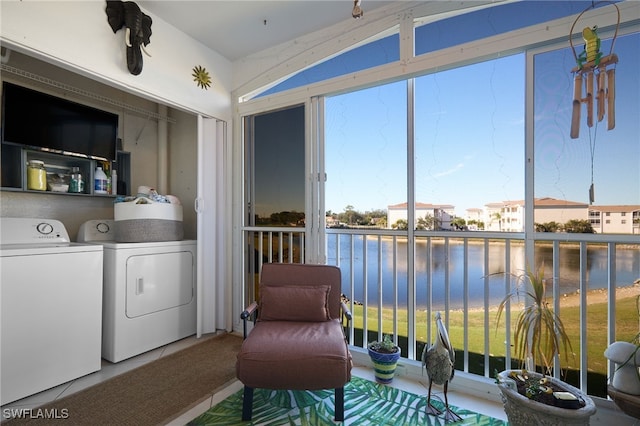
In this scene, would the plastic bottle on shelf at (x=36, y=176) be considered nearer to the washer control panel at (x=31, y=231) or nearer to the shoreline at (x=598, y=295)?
the washer control panel at (x=31, y=231)

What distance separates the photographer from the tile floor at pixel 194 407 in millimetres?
1747

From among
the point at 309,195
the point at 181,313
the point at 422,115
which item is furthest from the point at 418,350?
the point at 181,313

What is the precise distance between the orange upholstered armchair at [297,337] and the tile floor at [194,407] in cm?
35

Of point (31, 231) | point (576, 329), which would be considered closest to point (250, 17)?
point (31, 231)

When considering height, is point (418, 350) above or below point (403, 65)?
below

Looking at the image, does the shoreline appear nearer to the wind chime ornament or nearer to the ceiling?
the wind chime ornament

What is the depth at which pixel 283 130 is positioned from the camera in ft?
9.27

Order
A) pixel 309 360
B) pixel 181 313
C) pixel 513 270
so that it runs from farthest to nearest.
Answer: pixel 181 313 < pixel 513 270 < pixel 309 360

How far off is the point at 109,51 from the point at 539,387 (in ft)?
11.3

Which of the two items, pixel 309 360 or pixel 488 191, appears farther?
pixel 488 191

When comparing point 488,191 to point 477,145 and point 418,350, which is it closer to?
point 477,145

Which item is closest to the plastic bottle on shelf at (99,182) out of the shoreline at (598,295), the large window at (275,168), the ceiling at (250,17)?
the large window at (275,168)

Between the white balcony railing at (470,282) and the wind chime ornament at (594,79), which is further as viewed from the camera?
the white balcony railing at (470,282)

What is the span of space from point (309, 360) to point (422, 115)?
189 cm
